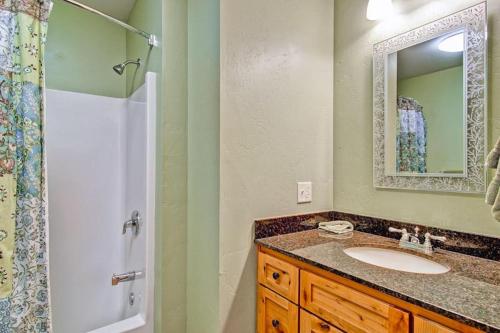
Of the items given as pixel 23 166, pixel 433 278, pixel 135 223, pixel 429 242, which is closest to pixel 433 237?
pixel 429 242

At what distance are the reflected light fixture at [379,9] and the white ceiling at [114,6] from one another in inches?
66.7

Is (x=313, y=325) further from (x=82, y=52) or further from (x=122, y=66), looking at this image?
(x=82, y=52)

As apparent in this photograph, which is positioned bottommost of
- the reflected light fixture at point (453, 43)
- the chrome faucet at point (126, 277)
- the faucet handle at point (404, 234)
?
the chrome faucet at point (126, 277)

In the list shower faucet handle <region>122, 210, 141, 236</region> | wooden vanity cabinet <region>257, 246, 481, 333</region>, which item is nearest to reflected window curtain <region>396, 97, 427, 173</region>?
wooden vanity cabinet <region>257, 246, 481, 333</region>

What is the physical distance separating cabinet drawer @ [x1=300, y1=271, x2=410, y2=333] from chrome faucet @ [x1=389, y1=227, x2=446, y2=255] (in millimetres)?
465

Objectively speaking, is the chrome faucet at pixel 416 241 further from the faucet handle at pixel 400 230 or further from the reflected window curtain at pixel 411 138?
the reflected window curtain at pixel 411 138

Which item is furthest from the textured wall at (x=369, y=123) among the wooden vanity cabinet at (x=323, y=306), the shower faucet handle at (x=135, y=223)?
the shower faucet handle at (x=135, y=223)

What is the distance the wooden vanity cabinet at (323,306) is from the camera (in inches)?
29.0

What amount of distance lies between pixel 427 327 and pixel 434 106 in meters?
0.96

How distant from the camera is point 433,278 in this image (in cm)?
84

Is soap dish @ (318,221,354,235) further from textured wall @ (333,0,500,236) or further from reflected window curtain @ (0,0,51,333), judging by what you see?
reflected window curtain @ (0,0,51,333)

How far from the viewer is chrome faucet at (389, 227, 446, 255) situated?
1.12m

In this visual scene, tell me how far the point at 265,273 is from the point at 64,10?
7.82ft

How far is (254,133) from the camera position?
4.30 feet
